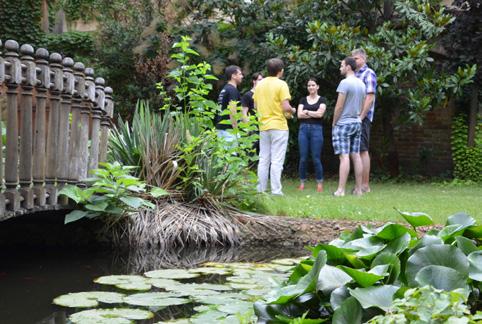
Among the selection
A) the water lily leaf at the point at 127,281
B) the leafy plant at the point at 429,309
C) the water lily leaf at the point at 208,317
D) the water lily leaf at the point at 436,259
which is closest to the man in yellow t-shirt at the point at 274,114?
the water lily leaf at the point at 127,281

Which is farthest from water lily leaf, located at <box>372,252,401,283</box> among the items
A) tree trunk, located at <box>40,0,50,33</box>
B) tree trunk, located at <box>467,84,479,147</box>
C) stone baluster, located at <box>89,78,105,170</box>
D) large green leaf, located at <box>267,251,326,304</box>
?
tree trunk, located at <box>40,0,50,33</box>

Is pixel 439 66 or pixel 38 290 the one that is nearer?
pixel 38 290

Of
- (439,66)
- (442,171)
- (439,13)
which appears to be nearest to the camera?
(439,13)

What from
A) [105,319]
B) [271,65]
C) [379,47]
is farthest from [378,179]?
[105,319]

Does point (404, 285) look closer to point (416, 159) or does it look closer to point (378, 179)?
point (378, 179)

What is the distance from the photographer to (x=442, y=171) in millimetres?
14898

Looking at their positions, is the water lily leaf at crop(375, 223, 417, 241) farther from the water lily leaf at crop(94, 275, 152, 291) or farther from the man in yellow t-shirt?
the man in yellow t-shirt

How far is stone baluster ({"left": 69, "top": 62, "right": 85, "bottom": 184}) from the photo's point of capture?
6672 millimetres

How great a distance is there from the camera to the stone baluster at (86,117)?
6.74m

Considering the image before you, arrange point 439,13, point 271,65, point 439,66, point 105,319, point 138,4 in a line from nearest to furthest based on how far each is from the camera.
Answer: point 105,319, point 271,65, point 439,13, point 439,66, point 138,4

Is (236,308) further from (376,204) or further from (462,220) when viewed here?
(376,204)

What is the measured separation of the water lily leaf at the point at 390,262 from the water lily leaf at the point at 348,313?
292 millimetres

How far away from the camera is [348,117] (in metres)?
9.59

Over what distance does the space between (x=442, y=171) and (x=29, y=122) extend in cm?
1048
